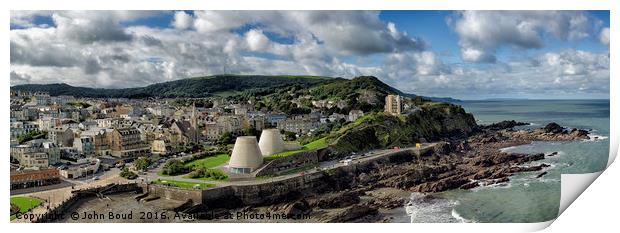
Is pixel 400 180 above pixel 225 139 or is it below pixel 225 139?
below

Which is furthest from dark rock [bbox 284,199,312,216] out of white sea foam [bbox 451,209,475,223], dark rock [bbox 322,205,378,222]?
white sea foam [bbox 451,209,475,223]

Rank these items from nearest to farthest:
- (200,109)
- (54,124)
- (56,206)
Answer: (56,206)
(54,124)
(200,109)

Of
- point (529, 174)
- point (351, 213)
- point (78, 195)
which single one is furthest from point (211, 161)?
point (529, 174)

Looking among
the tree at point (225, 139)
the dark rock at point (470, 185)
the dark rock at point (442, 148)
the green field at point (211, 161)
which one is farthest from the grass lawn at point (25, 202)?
the dark rock at point (442, 148)

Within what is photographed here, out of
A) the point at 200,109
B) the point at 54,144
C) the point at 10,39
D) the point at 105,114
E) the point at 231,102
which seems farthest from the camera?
the point at 231,102

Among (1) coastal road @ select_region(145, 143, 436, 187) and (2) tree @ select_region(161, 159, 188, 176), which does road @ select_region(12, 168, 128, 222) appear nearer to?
(1) coastal road @ select_region(145, 143, 436, 187)

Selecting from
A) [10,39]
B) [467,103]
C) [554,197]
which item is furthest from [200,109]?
[554,197]

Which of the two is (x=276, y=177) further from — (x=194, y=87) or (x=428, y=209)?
(x=194, y=87)
